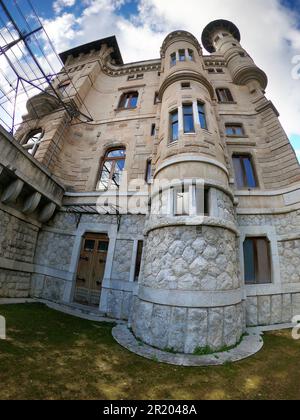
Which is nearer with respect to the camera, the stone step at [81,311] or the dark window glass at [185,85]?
the stone step at [81,311]

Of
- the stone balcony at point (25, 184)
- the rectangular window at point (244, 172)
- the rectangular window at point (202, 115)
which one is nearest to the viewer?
the stone balcony at point (25, 184)

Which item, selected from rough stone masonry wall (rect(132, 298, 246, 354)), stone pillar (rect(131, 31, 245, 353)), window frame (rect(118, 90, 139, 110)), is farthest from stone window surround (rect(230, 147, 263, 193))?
window frame (rect(118, 90, 139, 110))

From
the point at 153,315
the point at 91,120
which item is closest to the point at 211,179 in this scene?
the point at 153,315

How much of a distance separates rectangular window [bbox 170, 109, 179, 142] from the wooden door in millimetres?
5102

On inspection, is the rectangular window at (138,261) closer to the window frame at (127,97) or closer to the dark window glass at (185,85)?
the dark window glass at (185,85)

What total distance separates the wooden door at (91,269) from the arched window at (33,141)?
610 cm

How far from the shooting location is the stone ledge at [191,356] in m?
4.27

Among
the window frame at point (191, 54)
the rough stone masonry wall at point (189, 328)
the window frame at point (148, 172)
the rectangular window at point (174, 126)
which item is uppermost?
the window frame at point (191, 54)

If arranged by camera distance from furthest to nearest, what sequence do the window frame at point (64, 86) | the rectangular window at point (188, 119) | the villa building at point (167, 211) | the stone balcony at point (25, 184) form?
the window frame at point (64, 86)
the rectangular window at point (188, 119)
the stone balcony at point (25, 184)
the villa building at point (167, 211)

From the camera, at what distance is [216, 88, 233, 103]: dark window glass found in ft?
41.2

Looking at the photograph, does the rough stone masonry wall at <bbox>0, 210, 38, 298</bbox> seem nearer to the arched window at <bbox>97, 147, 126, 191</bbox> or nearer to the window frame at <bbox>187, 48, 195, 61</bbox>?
the arched window at <bbox>97, 147, 126, 191</bbox>

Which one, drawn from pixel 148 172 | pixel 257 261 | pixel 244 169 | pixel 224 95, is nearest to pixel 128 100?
pixel 224 95

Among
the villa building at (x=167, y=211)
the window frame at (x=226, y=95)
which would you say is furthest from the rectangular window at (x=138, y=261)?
the window frame at (x=226, y=95)

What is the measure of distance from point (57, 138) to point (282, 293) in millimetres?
12517
